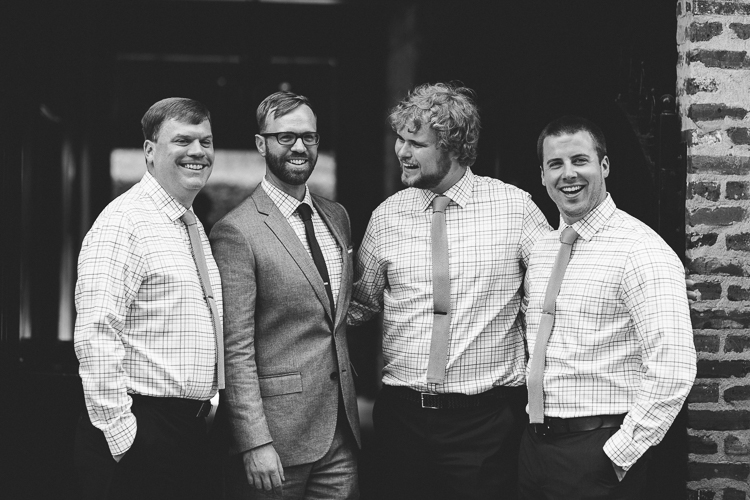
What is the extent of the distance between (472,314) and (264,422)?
868mm

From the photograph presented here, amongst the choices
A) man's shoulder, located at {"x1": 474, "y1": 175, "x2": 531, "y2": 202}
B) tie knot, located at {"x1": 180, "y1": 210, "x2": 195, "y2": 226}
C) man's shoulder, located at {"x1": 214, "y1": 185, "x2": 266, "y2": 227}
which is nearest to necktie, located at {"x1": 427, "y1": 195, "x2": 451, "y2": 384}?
man's shoulder, located at {"x1": 474, "y1": 175, "x2": 531, "y2": 202}

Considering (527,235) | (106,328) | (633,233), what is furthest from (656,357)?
(106,328)

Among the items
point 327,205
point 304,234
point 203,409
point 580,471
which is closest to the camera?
point 580,471

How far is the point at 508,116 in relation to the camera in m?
4.79

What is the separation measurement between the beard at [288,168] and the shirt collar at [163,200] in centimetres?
40

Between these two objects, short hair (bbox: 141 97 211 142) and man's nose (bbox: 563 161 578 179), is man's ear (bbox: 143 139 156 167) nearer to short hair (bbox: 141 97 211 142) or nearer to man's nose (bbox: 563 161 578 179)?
short hair (bbox: 141 97 211 142)

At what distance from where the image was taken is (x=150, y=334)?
2.78 meters

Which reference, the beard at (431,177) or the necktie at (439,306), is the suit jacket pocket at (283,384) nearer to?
the necktie at (439,306)

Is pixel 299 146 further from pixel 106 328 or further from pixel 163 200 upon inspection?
pixel 106 328

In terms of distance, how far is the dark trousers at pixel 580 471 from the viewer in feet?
8.83

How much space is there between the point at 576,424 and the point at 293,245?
1.19m

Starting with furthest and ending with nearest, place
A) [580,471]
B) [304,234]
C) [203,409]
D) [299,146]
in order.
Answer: [304,234]
[299,146]
[203,409]
[580,471]

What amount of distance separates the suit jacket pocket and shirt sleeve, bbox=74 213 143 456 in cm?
55

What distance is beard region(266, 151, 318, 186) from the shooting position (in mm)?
3143
